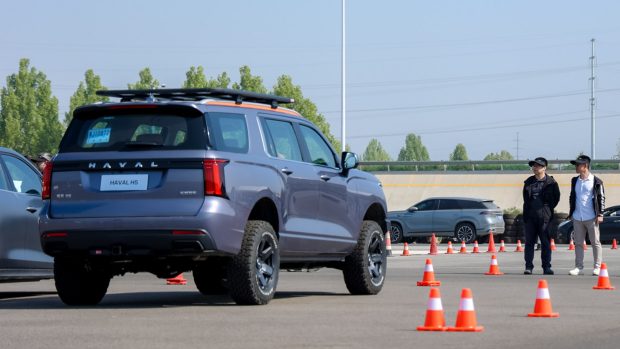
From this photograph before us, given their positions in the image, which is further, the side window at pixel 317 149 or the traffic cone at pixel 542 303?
the side window at pixel 317 149

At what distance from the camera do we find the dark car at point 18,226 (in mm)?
15125

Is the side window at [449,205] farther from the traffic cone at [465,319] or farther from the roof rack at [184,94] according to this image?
the traffic cone at [465,319]

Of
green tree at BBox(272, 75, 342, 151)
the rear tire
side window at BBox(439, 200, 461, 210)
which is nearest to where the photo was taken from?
the rear tire

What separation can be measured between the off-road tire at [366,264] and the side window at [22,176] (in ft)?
11.8

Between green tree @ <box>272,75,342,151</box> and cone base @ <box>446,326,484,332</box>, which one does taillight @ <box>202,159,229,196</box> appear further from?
green tree @ <box>272,75,342,151</box>

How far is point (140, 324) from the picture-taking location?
38.5ft

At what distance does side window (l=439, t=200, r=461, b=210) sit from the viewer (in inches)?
1773

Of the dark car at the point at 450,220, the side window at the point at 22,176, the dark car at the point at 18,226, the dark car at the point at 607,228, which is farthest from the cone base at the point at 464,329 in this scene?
the dark car at the point at 450,220

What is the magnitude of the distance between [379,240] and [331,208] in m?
1.31

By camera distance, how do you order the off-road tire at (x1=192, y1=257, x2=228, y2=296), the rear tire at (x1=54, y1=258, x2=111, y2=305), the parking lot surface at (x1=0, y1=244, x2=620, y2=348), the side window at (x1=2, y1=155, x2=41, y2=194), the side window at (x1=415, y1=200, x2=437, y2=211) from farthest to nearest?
the side window at (x1=415, y1=200, x2=437, y2=211)
the side window at (x1=2, y1=155, x2=41, y2=194)
the off-road tire at (x1=192, y1=257, x2=228, y2=296)
the rear tire at (x1=54, y1=258, x2=111, y2=305)
the parking lot surface at (x1=0, y1=244, x2=620, y2=348)

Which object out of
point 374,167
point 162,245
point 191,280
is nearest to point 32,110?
point 374,167

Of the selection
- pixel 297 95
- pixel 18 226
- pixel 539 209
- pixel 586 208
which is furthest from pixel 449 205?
pixel 297 95

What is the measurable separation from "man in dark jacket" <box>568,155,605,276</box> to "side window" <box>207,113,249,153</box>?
915 cm

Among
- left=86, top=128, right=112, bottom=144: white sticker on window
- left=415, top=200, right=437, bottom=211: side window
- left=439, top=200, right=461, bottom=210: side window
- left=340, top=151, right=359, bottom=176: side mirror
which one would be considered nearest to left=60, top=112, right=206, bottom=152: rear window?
left=86, top=128, right=112, bottom=144: white sticker on window
